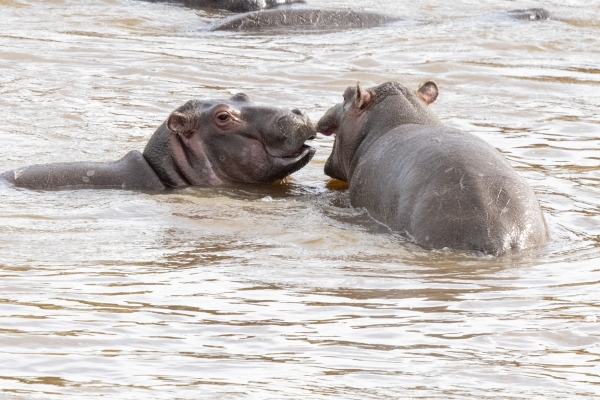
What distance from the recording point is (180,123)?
8211 mm

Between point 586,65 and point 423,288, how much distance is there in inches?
343

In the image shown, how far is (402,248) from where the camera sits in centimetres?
639

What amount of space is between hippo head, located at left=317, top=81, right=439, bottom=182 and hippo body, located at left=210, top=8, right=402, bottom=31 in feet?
24.3

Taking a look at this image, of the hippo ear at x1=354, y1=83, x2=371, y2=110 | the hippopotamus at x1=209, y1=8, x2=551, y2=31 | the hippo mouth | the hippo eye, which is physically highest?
the hippopotamus at x1=209, y1=8, x2=551, y2=31

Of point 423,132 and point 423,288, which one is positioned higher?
point 423,132

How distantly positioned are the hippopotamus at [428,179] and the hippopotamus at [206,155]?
42cm

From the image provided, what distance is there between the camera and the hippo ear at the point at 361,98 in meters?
7.92

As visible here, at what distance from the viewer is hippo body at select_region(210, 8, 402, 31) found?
15.5 metres

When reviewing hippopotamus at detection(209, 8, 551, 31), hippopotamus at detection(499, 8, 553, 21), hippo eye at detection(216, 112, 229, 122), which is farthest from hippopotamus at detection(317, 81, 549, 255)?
hippopotamus at detection(499, 8, 553, 21)

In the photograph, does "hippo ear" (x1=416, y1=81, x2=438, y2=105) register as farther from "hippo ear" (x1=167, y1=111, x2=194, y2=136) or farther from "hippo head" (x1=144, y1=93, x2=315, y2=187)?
"hippo ear" (x1=167, y1=111, x2=194, y2=136)

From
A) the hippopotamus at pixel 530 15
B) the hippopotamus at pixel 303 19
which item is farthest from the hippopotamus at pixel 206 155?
the hippopotamus at pixel 530 15

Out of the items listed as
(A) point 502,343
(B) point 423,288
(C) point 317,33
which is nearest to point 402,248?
(B) point 423,288

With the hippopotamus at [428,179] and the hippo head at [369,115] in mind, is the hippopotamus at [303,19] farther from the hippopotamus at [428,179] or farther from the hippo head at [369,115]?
the hippopotamus at [428,179]

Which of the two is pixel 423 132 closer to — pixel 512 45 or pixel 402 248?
pixel 402 248
